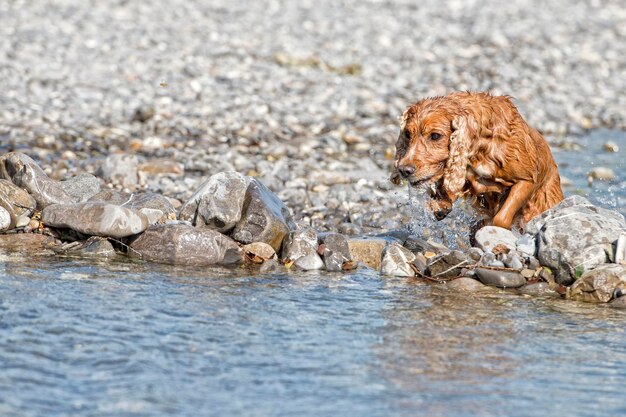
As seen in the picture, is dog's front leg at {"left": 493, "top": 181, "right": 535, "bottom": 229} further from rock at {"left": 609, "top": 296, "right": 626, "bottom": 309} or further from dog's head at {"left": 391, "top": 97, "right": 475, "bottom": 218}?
rock at {"left": 609, "top": 296, "right": 626, "bottom": 309}

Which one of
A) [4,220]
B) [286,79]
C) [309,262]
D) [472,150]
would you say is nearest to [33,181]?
[4,220]

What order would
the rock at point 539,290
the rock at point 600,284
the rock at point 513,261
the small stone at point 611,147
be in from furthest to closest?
the small stone at point 611,147
the rock at point 513,261
the rock at point 539,290
the rock at point 600,284

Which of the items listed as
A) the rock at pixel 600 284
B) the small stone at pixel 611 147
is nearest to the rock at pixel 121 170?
the rock at pixel 600 284

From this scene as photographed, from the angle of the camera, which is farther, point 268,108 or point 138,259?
point 268,108

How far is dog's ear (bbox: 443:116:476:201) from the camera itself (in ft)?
27.1

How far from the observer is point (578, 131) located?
17516mm

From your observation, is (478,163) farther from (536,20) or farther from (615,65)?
(536,20)

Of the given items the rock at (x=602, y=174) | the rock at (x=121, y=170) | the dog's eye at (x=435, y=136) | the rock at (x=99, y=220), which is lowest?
the rock at (x=99, y=220)

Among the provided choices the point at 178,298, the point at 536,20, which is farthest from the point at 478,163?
the point at 536,20

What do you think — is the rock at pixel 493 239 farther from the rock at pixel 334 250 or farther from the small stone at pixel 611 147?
the small stone at pixel 611 147

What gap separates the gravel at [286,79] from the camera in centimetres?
1274

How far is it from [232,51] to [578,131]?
265 inches

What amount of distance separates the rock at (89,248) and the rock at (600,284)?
3.82 m

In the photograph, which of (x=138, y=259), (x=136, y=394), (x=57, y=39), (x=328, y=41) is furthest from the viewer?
(x=328, y=41)
